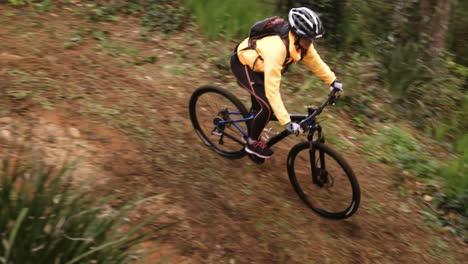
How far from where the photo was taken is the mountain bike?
4480 millimetres

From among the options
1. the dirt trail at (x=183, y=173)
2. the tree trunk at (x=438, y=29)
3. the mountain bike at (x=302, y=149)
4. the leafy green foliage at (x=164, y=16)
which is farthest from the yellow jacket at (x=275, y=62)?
the tree trunk at (x=438, y=29)

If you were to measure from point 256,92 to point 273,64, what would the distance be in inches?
21.4

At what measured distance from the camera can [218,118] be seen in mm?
5371

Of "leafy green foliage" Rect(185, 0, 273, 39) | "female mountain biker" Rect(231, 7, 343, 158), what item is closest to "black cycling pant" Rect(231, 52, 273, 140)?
"female mountain biker" Rect(231, 7, 343, 158)

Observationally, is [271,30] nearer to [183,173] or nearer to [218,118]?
[218,118]

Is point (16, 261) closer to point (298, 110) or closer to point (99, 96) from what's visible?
point (99, 96)

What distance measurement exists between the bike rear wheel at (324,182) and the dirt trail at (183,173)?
0.15m

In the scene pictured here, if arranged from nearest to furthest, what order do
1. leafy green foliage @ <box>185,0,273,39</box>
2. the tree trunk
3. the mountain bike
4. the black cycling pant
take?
1. the mountain bike
2. the black cycling pant
3. leafy green foliage @ <box>185,0,273,39</box>
4. the tree trunk

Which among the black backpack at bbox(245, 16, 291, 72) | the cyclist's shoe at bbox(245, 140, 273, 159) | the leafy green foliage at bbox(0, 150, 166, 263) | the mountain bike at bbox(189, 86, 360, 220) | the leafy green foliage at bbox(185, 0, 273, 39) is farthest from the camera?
the leafy green foliage at bbox(185, 0, 273, 39)

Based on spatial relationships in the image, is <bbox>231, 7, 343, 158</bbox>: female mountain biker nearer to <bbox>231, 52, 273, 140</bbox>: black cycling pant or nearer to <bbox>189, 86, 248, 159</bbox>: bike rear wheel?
<bbox>231, 52, 273, 140</bbox>: black cycling pant

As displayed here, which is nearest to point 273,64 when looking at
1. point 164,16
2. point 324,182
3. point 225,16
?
point 324,182

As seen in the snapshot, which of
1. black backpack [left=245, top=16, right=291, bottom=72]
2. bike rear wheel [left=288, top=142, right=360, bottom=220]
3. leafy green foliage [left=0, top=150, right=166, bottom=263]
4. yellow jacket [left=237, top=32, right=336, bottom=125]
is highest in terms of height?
black backpack [left=245, top=16, right=291, bottom=72]

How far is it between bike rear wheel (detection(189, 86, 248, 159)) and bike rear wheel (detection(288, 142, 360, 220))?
0.69m

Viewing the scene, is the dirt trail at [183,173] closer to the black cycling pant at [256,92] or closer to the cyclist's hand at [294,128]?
the black cycling pant at [256,92]
